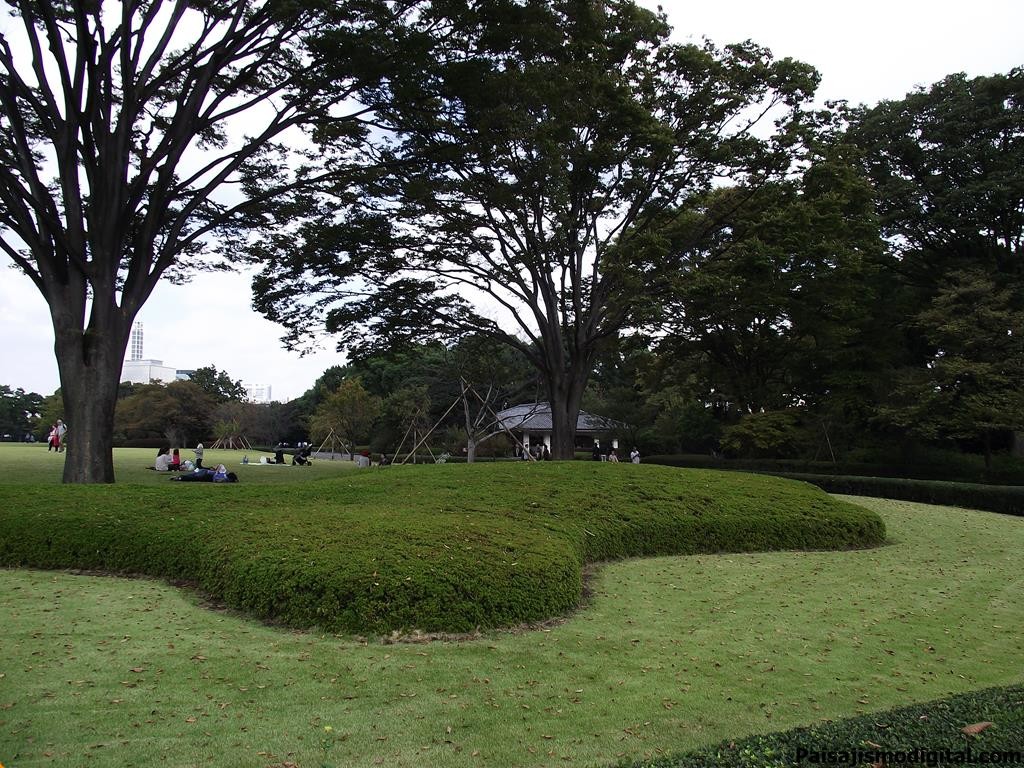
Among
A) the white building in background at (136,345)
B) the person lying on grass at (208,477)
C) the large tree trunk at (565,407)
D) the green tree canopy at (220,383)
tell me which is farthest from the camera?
the white building in background at (136,345)

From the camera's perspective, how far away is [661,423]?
130 ft

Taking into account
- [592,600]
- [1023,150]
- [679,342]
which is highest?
[1023,150]

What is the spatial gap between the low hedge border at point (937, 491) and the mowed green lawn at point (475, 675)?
1216 cm

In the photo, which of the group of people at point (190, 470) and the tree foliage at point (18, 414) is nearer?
the group of people at point (190, 470)

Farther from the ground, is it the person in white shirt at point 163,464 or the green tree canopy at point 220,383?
the green tree canopy at point 220,383

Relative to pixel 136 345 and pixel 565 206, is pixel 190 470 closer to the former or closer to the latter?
pixel 565 206

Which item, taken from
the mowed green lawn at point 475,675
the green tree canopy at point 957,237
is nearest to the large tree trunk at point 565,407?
the green tree canopy at point 957,237

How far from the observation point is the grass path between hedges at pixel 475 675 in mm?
3547

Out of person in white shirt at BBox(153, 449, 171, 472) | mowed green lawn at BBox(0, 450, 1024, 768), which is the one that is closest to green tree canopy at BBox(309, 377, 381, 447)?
person in white shirt at BBox(153, 449, 171, 472)

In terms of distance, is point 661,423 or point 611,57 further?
point 661,423

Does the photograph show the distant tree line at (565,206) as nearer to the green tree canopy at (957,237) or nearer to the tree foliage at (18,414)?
the green tree canopy at (957,237)

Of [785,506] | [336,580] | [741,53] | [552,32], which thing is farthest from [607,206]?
[336,580]

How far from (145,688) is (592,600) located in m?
4.12

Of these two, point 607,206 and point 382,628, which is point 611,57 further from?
point 382,628
